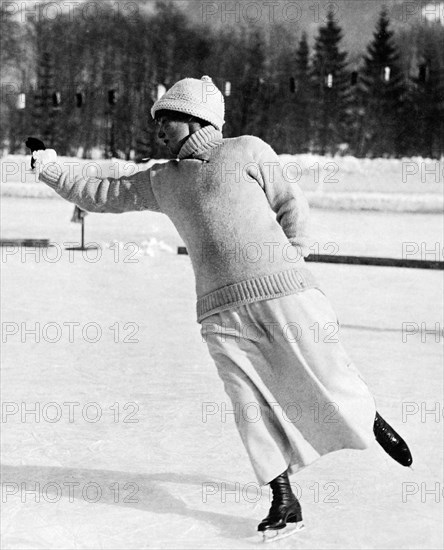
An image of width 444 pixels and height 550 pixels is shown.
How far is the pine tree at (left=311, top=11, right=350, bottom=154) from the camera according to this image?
38906mm

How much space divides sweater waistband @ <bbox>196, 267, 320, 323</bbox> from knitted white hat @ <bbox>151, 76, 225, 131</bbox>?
0.50m

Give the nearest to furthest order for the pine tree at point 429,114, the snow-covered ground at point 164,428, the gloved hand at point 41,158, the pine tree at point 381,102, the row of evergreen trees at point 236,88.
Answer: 1. the gloved hand at point 41,158
2. the snow-covered ground at point 164,428
3. the pine tree at point 429,114
4. the row of evergreen trees at point 236,88
5. the pine tree at point 381,102

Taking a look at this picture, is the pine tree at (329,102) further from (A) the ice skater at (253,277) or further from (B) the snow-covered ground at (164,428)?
(A) the ice skater at (253,277)

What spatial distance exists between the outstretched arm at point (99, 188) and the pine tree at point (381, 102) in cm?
3618

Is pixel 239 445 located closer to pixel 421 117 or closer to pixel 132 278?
pixel 132 278

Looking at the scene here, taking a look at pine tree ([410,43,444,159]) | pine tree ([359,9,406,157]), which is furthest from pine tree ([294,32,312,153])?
pine tree ([410,43,444,159])

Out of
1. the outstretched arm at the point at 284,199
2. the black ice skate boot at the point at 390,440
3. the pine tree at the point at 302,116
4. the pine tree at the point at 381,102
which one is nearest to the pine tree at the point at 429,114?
the pine tree at the point at 381,102

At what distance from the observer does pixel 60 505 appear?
3.42 metres

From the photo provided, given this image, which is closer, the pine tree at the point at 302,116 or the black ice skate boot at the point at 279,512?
the black ice skate boot at the point at 279,512

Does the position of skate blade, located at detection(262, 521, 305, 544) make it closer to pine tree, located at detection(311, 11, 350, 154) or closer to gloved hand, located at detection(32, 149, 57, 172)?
gloved hand, located at detection(32, 149, 57, 172)

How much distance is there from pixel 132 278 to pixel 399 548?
22.5 feet

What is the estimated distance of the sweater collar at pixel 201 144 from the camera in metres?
2.98

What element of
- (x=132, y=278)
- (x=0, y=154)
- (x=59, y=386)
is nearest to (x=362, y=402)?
(x=59, y=386)

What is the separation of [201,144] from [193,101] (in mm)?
131
